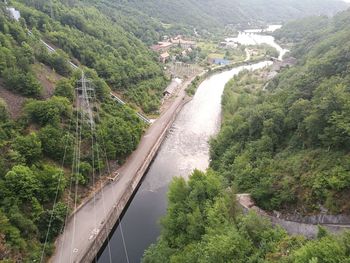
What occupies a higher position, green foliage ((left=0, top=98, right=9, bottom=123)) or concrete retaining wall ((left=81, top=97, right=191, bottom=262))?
green foliage ((left=0, top=98, right=9, bottom=123))

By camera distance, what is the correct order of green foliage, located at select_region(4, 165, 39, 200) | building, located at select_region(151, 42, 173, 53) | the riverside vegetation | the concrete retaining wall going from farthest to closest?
building, located at select_region(151, 42, 173, 53)
the concrete retaining wall
the riverside vegetation
green foliage, located at select_region(4, 165, 39, 200)

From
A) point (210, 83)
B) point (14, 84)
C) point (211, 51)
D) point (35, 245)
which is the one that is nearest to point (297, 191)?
point (35, 245)

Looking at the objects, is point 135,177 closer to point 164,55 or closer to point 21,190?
point 21,190

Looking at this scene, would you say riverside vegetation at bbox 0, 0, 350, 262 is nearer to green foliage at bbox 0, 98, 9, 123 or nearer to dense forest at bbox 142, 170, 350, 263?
green foliage at bbox 0, 98, 9, 123

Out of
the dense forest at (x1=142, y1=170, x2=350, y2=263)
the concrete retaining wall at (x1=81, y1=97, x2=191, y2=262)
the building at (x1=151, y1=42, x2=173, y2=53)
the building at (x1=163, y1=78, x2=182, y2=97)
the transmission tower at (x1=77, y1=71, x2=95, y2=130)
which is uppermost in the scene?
the building at (x1=151, y1=42, x2=173, y2=53)

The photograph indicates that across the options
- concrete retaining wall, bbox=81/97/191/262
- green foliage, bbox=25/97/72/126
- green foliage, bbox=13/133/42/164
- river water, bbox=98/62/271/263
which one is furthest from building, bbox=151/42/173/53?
green foliage, bbox=13/133/42/164

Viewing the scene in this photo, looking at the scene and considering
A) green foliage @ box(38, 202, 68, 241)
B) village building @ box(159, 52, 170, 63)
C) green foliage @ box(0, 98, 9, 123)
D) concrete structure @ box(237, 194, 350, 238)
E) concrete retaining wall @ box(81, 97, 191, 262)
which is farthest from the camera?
village building @ box(159, 52, 170, 63)
